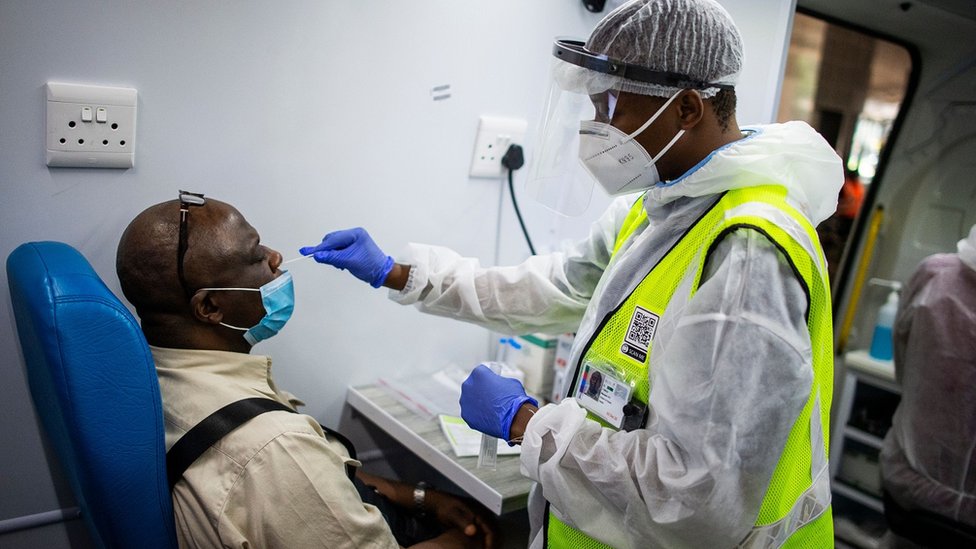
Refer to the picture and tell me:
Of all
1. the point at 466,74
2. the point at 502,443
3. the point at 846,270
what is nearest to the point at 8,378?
the point at 502,443

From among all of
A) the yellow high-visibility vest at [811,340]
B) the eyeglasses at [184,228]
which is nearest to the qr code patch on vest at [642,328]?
the yellow high-visibility vest at [811,340]

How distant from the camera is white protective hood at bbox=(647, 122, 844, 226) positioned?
1.09 m

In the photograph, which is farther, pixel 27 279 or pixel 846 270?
pixel 846 270

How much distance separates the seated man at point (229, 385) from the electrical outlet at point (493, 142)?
0.69 meters

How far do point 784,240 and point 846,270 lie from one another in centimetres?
279

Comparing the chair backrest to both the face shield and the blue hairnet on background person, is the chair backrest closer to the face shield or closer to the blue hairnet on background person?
the face shield

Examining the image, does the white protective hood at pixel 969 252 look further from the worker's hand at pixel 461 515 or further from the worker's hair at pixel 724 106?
the worker's hand at pixel 461 515

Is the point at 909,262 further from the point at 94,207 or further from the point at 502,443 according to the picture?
the point at 94,207

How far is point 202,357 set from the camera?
50.3 inches

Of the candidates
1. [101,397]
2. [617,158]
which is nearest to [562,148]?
[617,158]

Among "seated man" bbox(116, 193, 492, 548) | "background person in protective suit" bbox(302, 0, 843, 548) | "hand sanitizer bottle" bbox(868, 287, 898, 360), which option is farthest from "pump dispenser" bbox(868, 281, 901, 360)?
"seated man" bbox(116, 193, 492, 548)

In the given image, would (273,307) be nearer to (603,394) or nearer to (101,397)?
(101,397)

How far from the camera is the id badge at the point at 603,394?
113cm

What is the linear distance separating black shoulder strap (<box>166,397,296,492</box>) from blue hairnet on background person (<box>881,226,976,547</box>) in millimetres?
1876
